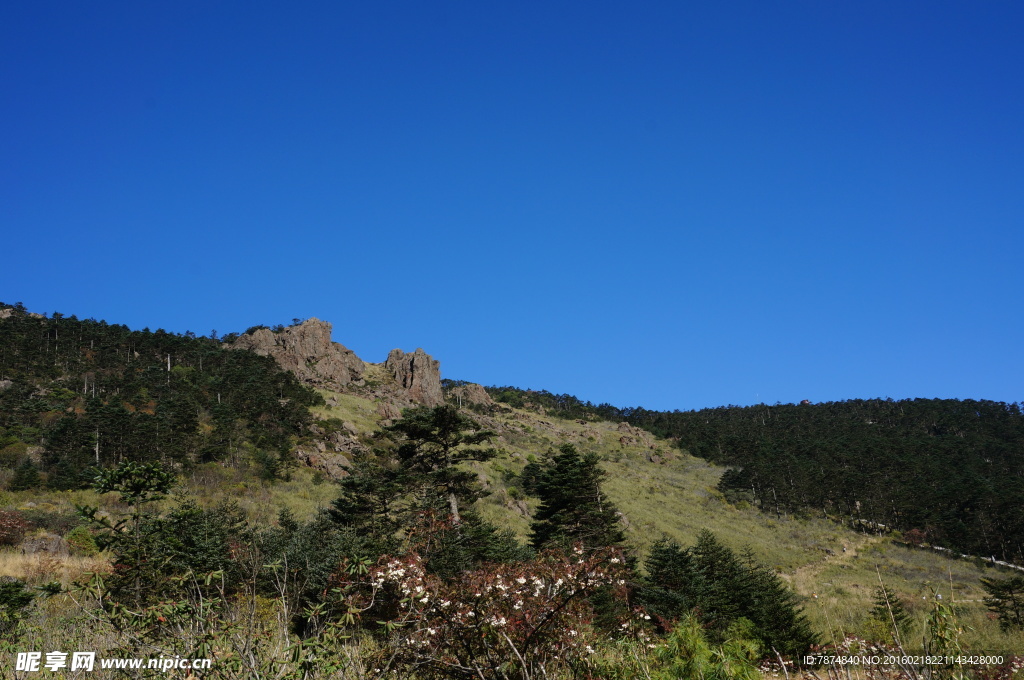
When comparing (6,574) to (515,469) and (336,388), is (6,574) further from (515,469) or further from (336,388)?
(336,388)

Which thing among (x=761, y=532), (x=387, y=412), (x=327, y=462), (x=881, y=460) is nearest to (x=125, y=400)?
(x=327, y=462)

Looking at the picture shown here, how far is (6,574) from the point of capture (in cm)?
1838

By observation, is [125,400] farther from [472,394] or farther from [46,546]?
[472,394]

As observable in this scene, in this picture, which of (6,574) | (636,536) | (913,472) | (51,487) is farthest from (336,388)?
(913,472)

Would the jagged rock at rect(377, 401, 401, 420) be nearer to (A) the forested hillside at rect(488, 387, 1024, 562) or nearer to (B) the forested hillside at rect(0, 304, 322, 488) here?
(B) the forested hillside at rect(0, 304, 322, 488)

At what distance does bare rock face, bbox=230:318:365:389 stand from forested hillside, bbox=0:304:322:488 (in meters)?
8.02

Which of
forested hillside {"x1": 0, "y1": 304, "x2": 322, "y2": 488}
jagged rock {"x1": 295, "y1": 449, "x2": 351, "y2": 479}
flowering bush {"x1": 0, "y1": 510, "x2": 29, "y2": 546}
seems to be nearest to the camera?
flowering bush {"x1": 0, "y1": 510, "x2": 29, "y2": 546}

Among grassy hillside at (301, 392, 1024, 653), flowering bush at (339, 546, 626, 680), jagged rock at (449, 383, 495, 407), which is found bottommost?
grassy hillside at (301, 392, 1024, 653)

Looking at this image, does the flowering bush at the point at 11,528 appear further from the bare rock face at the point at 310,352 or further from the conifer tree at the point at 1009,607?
the bare rock face at the point at 310,352

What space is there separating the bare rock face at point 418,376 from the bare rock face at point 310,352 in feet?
22.7

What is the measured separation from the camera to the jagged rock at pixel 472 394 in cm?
11562

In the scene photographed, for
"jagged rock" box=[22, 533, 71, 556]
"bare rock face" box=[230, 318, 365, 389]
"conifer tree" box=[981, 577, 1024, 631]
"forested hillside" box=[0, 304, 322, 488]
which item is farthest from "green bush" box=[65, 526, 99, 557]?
"bare rock face" box=[230, 318, 365, 389]

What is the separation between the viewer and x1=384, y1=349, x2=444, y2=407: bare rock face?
99.6 m

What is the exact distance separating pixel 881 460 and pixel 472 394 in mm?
69581
